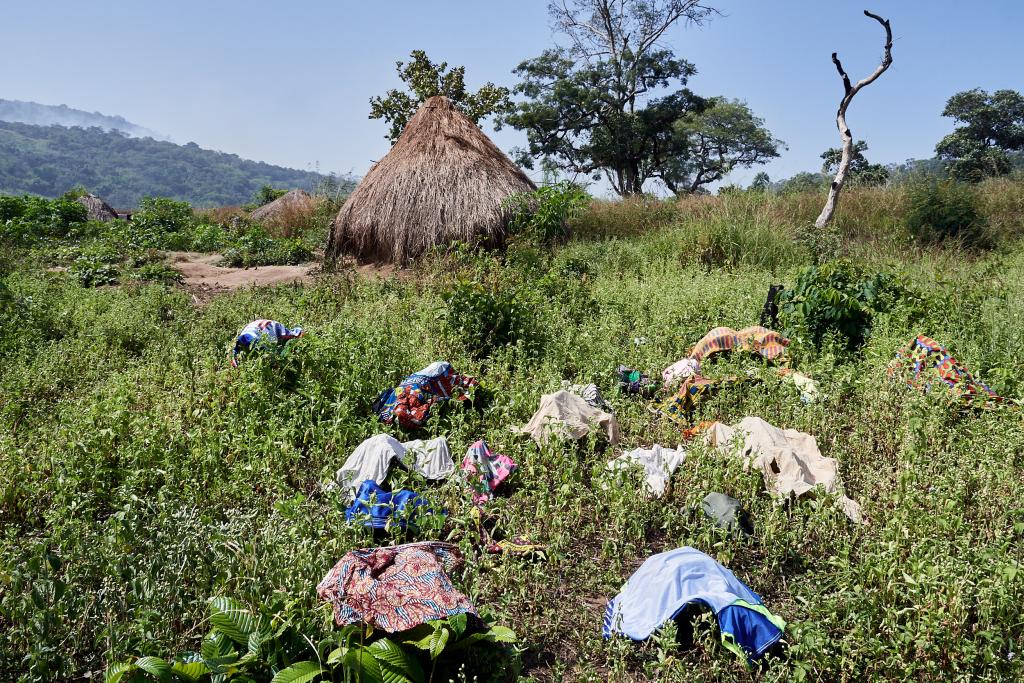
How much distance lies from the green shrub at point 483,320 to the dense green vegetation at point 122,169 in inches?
2816

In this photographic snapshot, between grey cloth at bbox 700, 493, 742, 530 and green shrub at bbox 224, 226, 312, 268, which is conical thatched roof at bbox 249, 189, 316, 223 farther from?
grey cloth at bbox 700, 493, 742, 530

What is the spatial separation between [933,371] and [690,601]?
2.47 m

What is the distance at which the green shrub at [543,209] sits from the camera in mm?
7812

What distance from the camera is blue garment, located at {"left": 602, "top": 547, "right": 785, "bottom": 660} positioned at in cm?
193

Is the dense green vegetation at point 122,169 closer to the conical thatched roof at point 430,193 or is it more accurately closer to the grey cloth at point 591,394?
the conical thatched roof at point 430,193

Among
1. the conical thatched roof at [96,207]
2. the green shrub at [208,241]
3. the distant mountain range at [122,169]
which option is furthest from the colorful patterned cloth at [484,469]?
the distant mountain range at [122,169]

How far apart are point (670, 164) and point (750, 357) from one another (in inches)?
876

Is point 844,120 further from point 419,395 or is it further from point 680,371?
point 419,395

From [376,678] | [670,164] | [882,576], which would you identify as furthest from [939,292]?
[670,164]

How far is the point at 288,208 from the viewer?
14328 mm

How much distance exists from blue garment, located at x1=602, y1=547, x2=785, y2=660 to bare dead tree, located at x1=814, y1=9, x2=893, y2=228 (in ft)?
27.5

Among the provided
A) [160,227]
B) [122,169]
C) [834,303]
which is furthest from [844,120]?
[122,169]

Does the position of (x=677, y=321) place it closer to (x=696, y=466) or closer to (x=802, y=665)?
(x=696, y=466)

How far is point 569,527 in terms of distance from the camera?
8.66ft
